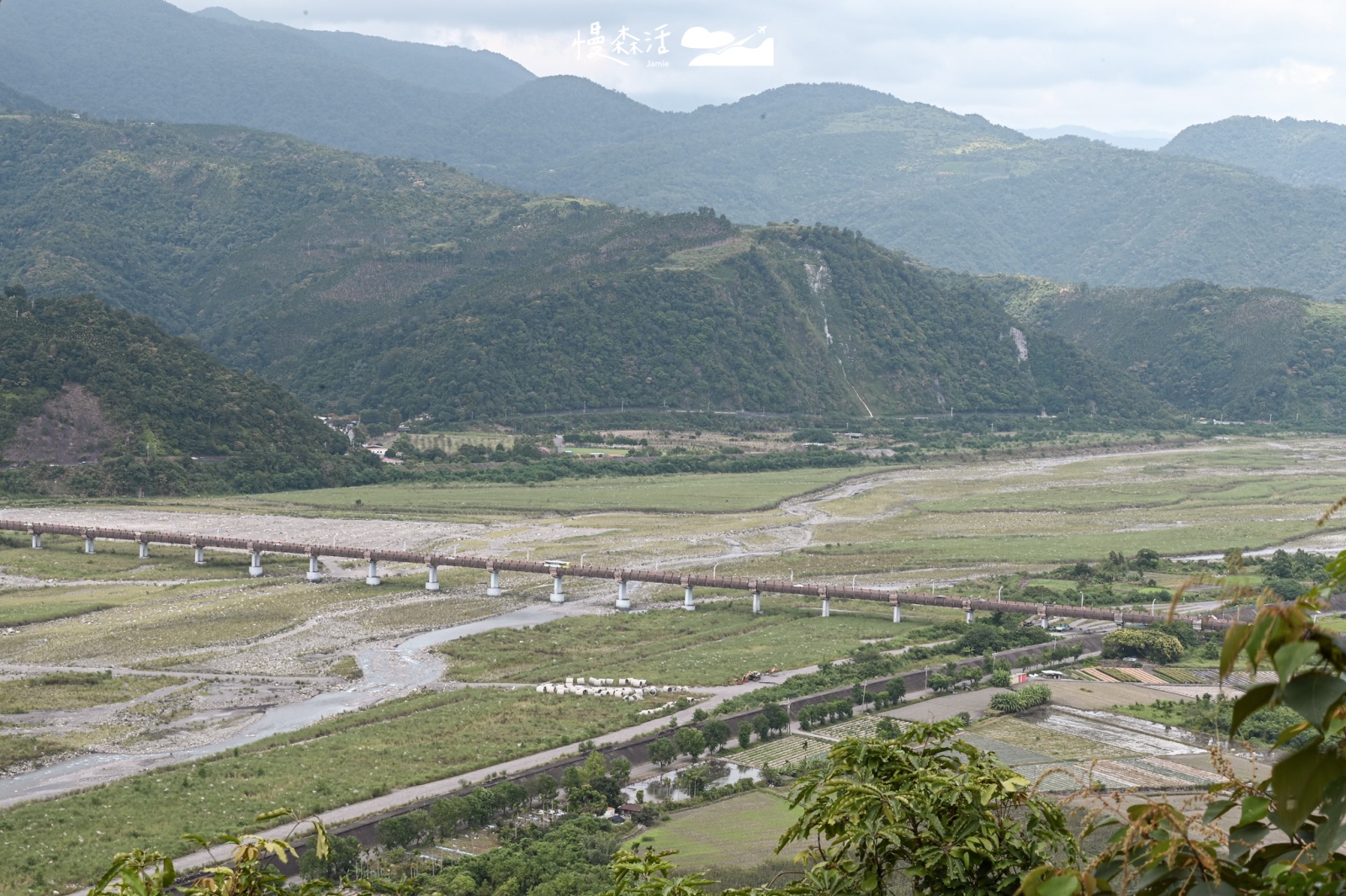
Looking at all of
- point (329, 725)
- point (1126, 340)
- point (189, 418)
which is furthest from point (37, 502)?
point (1126, 340)

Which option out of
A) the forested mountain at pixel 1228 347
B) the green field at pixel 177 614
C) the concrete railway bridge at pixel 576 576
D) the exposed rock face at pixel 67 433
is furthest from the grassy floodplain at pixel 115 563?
the forested mountain at pixel 1228 347

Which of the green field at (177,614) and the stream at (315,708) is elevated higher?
the green field at (177,614)

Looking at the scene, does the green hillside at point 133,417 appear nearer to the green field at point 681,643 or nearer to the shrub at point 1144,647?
the green field at point 681,643

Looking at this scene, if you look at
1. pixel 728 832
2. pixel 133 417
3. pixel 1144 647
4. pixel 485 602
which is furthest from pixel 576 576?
pixel 133 417

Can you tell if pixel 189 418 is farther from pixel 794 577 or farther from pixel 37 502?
pixel 794 577

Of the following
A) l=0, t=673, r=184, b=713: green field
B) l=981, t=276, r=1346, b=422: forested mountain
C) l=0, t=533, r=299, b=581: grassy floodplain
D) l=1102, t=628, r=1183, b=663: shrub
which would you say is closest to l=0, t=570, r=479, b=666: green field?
l=0, t=533, r=299, b=581: grassy floodplain
